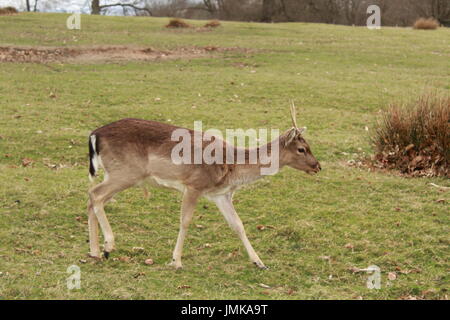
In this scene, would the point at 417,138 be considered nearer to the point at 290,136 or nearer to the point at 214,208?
the point at 214,208

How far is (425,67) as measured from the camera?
22328 mm

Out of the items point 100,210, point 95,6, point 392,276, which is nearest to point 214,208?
point 100,210

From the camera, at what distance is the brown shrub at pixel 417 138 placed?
1057 cm

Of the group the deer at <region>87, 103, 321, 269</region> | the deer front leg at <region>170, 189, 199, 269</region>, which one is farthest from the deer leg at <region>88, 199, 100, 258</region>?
the deer front leg at <region>170, 189, 199, 269</region>

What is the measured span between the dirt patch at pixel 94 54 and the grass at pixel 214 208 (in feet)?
3.46

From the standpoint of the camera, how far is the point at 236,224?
7102 millimetres

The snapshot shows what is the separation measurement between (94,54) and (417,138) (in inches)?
562

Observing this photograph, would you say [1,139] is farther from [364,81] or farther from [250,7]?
[250,7]

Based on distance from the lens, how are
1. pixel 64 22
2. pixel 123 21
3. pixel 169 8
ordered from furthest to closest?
pixel 169 8, pixel 123 21, pixel 64 22

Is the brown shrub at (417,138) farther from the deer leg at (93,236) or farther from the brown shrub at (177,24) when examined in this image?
the brown shrub at (177,24)

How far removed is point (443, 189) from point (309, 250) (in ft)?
10.8

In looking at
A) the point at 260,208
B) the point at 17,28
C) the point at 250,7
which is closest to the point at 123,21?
the point at 17,28

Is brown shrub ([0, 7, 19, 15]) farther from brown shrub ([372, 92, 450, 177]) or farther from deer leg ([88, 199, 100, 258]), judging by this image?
deer leg ([88, 199, 100, 258])

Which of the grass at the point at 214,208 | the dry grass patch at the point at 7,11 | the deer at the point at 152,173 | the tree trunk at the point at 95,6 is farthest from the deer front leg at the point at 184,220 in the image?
the tree trunk at the point at 95,6
